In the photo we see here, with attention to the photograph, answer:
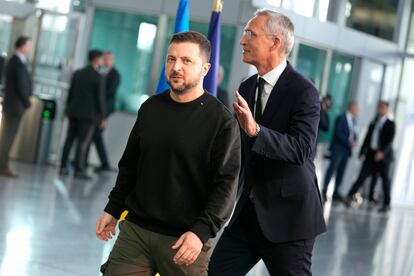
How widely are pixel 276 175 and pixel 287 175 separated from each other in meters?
0.05

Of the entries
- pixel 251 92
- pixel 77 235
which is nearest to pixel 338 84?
pixel 77 235

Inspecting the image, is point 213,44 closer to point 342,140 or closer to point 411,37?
point 342,140

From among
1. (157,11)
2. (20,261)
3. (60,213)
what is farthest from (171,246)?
(157,11)

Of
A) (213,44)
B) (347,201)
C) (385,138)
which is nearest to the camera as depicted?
(213,44)

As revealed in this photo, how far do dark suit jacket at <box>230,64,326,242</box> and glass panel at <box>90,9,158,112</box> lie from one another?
10908 mm

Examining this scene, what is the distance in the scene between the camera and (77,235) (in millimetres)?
8102

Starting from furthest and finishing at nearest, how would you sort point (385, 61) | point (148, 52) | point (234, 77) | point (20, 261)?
point (385, 61) < point (148, 52) < point (234, 77) < point (20, 261)

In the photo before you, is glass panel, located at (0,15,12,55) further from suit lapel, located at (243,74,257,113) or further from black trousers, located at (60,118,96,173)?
suit lapel, located at (243,74,257,113)

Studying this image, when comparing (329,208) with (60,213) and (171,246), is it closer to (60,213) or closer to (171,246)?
(60,213)

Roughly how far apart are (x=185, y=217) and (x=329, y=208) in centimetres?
1096

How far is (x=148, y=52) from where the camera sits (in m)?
15.0

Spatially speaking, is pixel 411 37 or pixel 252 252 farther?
pixel 411 37

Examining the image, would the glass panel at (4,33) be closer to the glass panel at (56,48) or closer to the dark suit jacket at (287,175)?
the glass panel at (56,48)

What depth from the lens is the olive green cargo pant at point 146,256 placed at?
3549 mm
